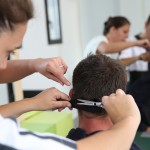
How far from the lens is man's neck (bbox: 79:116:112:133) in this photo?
0.99 metres

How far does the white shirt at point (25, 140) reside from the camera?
1.83 feet

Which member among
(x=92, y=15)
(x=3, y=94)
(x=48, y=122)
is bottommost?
(x=48, y=122)

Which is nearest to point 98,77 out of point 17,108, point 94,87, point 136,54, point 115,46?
point 94,87

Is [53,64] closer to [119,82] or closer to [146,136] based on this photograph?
[119,82]

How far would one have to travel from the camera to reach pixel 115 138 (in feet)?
1.99

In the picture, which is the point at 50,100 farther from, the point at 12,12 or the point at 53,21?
the point at 53,21

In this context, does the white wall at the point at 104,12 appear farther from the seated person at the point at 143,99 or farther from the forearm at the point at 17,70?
the forearm at the point at 17,70

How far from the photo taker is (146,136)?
191 centimetres

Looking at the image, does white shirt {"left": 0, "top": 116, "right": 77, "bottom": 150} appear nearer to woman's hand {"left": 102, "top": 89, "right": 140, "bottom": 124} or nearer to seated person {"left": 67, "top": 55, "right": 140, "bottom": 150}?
woman's hand {"left": 102, "top": 89, "right": 140, "bottom": 124}

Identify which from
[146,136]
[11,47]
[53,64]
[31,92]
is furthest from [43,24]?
[11,47]

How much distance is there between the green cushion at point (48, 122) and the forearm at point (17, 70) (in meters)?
0.81

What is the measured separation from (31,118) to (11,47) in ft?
5.39

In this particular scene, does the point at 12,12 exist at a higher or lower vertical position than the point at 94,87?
higher

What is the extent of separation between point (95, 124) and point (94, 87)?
0.38 feet
